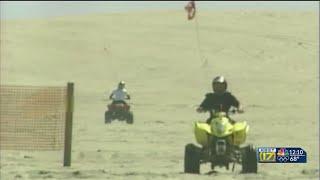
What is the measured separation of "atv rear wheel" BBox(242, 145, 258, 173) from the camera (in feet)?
40.8

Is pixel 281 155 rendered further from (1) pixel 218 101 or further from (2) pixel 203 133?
(1) pixel 218 101

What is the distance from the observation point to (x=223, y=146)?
12328 millimetres

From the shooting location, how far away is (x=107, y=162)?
14836 mm

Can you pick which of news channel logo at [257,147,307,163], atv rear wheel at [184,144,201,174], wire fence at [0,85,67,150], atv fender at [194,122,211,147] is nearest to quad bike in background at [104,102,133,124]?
wire fence at [0,85,67,150]

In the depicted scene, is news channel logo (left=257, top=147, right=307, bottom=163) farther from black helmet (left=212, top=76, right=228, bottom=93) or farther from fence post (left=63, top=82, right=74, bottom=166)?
fence post (left=63, top=82, right=74, bottom=166)

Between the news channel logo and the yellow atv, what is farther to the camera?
the yellow atv

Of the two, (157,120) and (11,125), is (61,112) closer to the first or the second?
(11,125)

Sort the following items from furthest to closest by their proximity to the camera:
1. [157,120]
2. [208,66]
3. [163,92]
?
[208,66] → [163,92] → [157,120]

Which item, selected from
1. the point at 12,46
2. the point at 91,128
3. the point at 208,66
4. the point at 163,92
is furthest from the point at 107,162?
the point at 12,46

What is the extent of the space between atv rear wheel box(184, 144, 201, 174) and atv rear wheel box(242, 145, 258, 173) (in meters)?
0.62

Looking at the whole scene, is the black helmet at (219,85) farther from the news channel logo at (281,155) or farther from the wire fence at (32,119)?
the wire fence at (32,119)

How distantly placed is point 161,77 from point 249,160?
30.3m

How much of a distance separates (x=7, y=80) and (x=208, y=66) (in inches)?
444

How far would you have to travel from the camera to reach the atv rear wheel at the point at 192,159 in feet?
41.7
